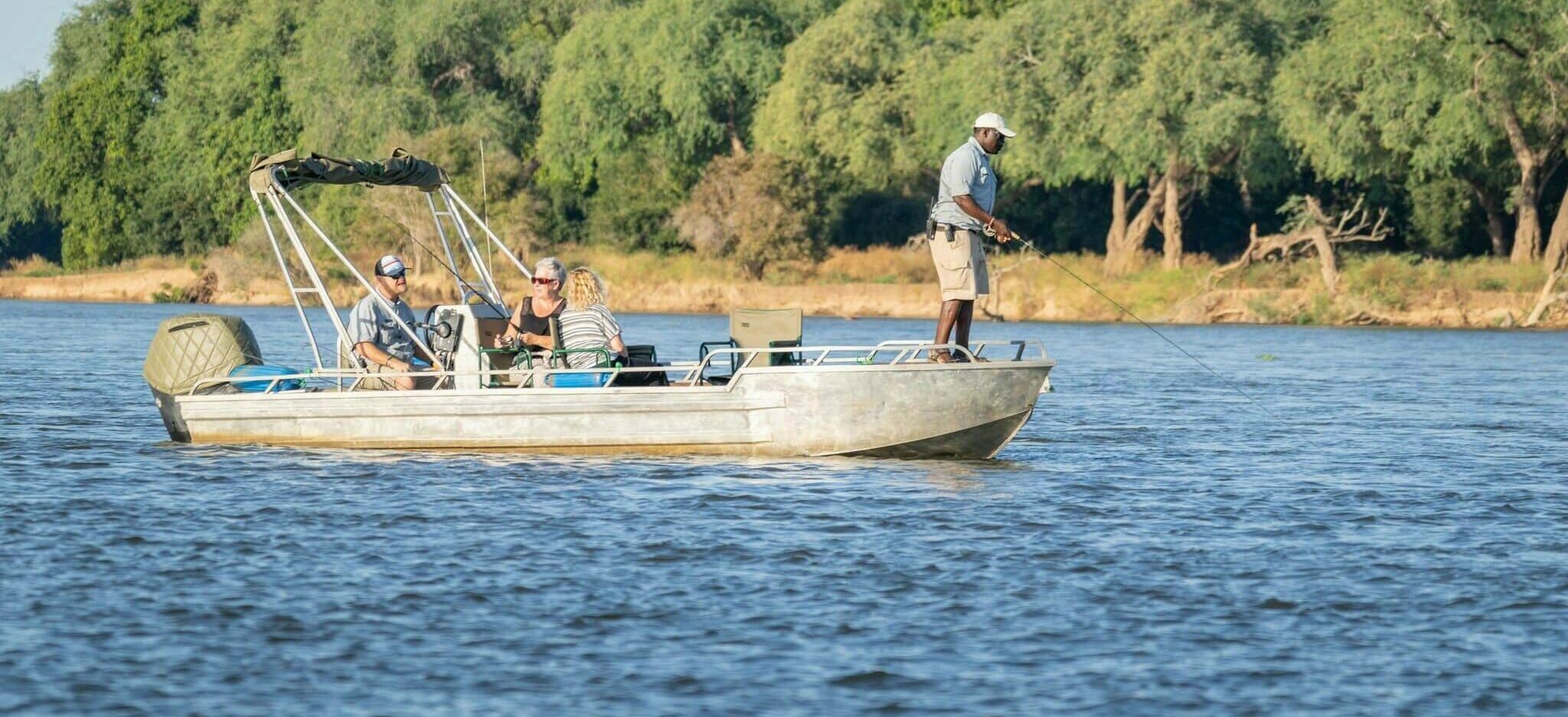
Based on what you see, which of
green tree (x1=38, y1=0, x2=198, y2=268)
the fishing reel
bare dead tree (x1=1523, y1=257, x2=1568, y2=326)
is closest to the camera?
the fishing reel

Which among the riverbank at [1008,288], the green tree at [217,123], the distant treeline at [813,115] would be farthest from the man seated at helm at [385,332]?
the green tree at [217,123]

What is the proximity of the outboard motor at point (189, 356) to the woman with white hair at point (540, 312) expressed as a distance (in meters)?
2.25

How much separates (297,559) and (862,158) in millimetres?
50835

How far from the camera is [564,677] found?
355 inches

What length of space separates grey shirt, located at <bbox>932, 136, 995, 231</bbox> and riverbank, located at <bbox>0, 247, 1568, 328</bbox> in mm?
35522

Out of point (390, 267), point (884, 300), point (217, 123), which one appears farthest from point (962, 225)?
point (217, 123)

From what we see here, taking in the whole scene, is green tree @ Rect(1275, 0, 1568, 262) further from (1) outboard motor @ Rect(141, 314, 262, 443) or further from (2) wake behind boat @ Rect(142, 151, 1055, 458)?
(1) outboard motor @ Rect(141, 314, 262, 443)

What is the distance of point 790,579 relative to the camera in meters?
11.3

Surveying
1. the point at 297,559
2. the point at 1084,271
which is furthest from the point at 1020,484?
the point at 1084,271

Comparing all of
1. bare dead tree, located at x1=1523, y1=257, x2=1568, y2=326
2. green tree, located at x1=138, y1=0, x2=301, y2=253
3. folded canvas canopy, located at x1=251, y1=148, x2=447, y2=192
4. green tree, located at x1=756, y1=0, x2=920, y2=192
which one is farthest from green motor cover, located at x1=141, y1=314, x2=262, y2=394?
green tree, located at x1=138, y1=0, x2=301, y2=253

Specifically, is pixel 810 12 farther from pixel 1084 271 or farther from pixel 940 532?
pixel 940 532

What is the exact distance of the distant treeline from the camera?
50.7 meters

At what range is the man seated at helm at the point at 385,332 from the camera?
54.4 feet

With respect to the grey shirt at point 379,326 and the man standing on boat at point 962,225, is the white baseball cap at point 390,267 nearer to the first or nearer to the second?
the grey shirt at point 379,326
